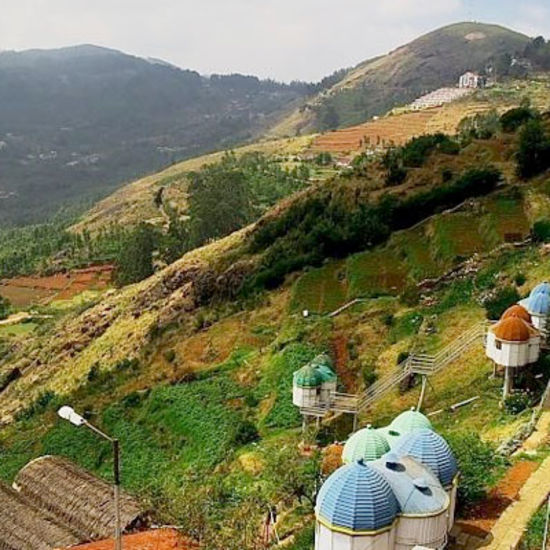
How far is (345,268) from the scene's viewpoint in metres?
45.8

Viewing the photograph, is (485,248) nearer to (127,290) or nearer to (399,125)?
(127,290)

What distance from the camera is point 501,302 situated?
3209 centimetres

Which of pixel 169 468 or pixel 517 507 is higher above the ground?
pixel 517 507

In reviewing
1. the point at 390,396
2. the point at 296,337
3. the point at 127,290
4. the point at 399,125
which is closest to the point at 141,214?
the point at 399,125

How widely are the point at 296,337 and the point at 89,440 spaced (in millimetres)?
10026

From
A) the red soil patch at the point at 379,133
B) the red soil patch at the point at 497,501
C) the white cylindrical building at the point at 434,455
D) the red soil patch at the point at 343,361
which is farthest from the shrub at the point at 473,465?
the red soil patch at the point at 379,133

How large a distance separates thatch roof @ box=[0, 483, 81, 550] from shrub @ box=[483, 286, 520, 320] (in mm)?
17071

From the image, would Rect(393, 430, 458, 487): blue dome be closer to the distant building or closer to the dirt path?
the dirt path

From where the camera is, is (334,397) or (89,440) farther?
(89,440)

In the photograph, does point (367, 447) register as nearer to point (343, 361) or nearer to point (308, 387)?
point (308, 387)

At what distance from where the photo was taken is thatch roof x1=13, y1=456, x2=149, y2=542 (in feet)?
77.7

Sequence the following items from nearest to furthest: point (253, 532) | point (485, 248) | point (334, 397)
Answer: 1. point (253, 532)
2. point (334, 397)
3. point (485, 248)

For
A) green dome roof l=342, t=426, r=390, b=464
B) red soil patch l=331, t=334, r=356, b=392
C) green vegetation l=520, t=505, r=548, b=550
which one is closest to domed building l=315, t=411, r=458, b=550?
green dome roof l=342, t=426, r=390, b=464

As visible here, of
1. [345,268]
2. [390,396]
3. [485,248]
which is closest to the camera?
[390,396]
